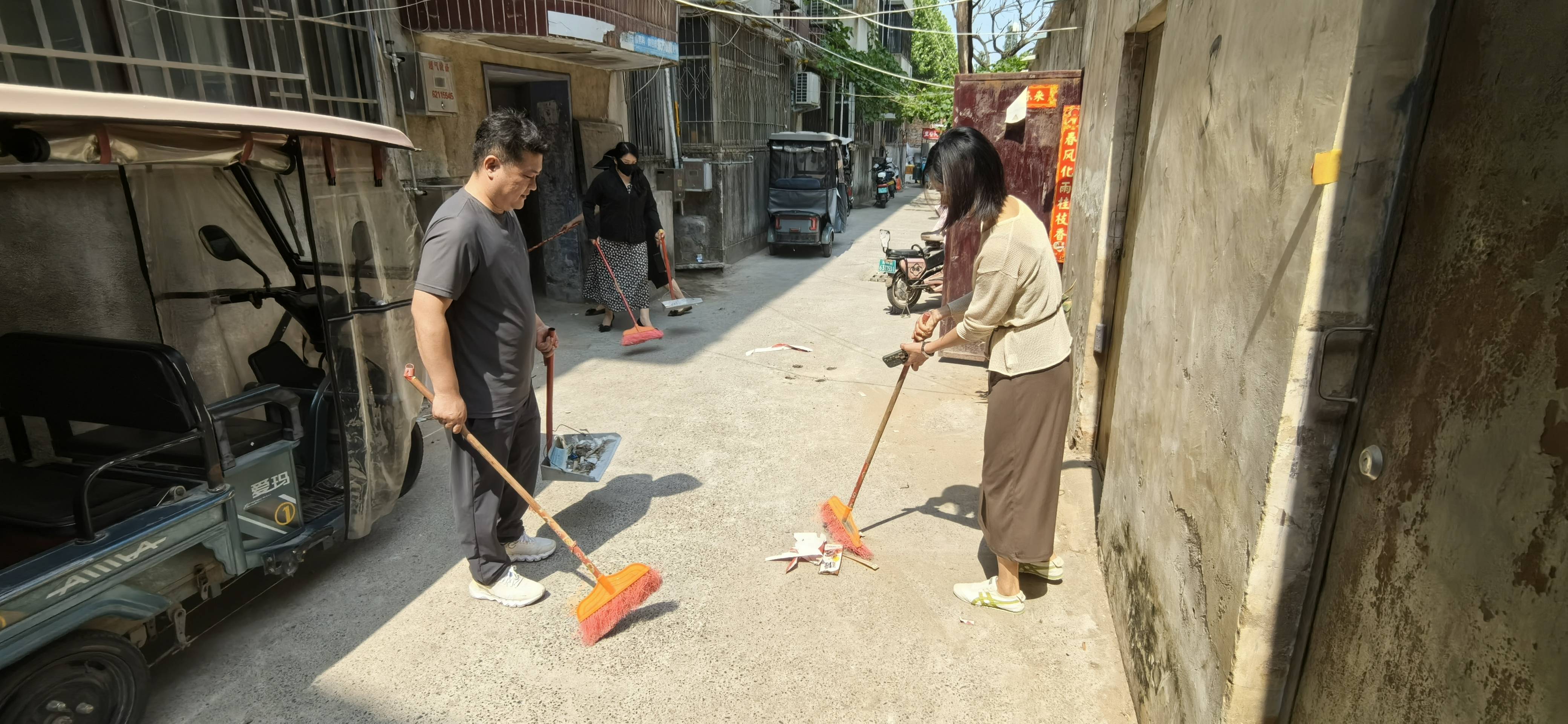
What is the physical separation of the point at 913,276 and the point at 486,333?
6.39 meters

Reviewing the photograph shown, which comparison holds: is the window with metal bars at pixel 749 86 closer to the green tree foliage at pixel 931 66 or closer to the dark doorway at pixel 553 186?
the dark doorway at pixel 553 186

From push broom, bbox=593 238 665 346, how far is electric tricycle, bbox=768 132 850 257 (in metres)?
5.63

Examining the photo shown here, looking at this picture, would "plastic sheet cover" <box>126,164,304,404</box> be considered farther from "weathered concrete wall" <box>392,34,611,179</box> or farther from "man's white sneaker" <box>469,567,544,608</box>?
"weathered concrete wall" <box>392,34,611,179</box>

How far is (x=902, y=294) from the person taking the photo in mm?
8922

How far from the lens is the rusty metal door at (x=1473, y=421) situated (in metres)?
1.17

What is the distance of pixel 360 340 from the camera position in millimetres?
3371

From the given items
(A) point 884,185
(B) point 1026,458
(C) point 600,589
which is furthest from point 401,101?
(A) point 884,185

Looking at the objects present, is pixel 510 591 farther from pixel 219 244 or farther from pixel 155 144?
pixel 219 244

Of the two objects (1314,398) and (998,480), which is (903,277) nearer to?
(998,480)

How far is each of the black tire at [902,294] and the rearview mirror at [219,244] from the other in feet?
21.2

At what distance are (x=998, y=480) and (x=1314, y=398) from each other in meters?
1.57

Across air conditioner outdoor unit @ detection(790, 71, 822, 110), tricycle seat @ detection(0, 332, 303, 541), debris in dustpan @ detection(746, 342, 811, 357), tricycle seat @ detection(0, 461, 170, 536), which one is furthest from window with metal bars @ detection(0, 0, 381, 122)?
air conditioner outdoor unit @ detection(790, 71, 822, 110)

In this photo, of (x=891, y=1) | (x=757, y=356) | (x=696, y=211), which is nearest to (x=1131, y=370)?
(x=757, y=356)

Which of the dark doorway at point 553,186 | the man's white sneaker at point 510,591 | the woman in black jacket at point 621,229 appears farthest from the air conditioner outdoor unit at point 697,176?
the man's white sneaker at point 510,591
